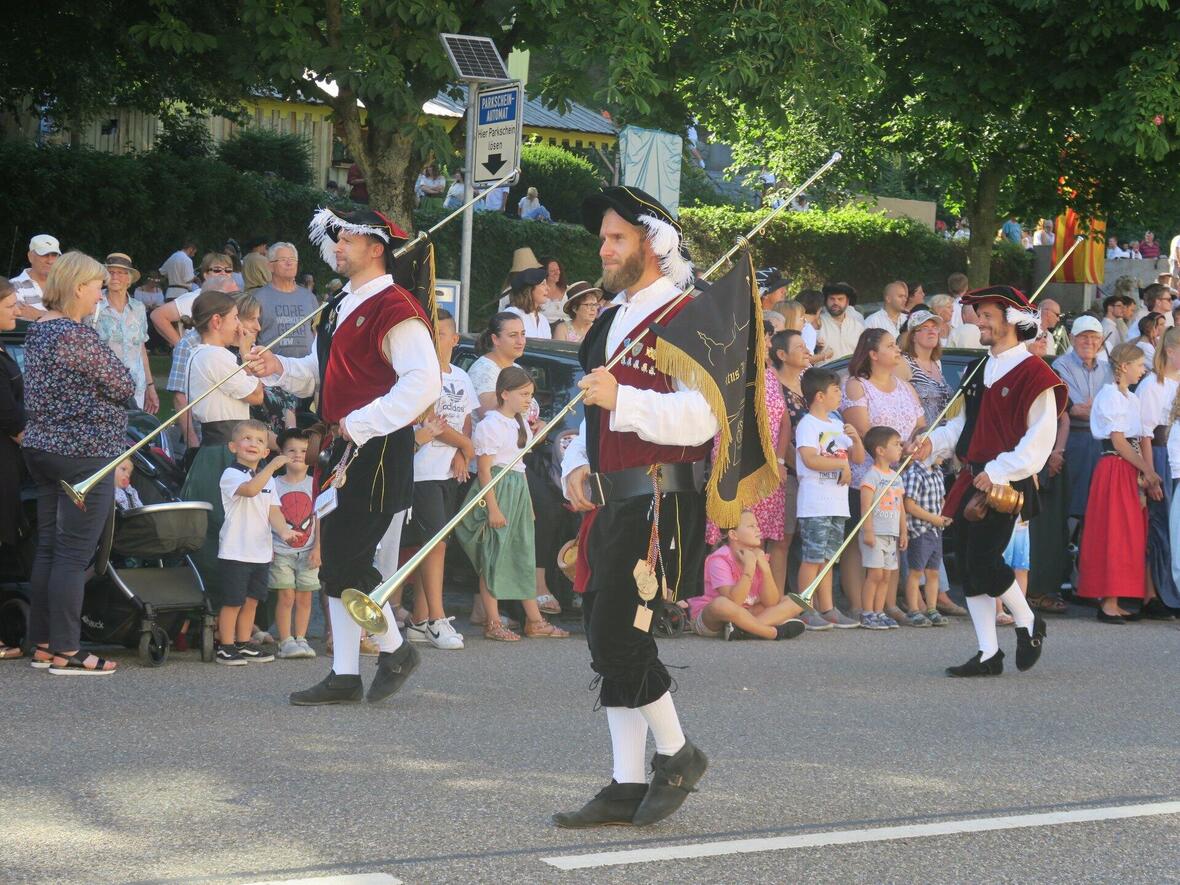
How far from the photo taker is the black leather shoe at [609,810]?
17.5ft

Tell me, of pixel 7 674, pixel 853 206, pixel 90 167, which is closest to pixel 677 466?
pixel 7 674

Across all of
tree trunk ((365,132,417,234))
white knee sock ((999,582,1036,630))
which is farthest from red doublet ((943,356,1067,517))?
tree trunk ((365,132,417,234))

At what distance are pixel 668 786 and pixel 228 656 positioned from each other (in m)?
3.55

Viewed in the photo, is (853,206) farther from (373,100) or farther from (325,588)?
Result: (325,588)

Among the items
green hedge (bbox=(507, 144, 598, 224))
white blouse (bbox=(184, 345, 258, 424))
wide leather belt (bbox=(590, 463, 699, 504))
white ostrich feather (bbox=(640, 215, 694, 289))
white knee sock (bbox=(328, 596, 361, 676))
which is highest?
green hedge (bbox=(507, 144, 598, 224))

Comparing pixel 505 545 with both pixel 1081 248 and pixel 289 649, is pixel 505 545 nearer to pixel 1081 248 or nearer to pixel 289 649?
pixel 289 649

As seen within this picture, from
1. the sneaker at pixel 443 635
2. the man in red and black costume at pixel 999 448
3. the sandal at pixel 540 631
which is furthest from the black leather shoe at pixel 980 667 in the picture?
the sneaker at pixel 443 635

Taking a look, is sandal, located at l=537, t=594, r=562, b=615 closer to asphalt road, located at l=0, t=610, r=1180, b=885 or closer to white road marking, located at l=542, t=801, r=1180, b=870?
asphalt road, located at l=0, t=610, r=1180, b=885

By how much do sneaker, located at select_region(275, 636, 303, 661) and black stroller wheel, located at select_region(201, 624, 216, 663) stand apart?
1.21ft

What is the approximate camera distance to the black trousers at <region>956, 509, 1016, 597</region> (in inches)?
337

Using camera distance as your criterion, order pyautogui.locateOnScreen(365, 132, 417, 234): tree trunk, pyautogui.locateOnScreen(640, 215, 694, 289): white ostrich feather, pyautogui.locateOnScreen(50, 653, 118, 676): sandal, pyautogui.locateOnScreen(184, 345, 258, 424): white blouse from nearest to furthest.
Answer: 1. pyautogui.locateOnScreen(640, 215, 694, 289): white ostrich feather
2. pyautogui.locateOnScreen(50, 653, 118, 676): sandal
3. pyautogui.locateOnScreen(184, 345, 258, 424): white blouse
4. pyautogui.locateOnScreen(365, 132, 417, 234): tree trunk

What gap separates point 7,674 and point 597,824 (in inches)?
136

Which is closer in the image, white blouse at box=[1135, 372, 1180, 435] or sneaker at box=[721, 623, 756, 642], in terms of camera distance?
sneaker at box=[721, 623, 756, 642]

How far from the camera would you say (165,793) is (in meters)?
5.61
